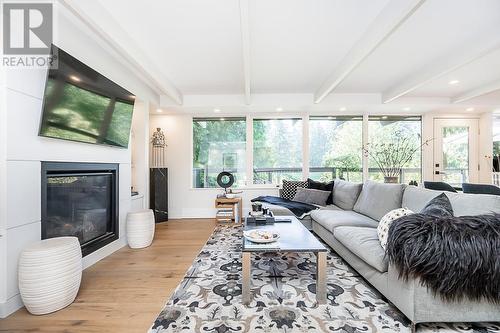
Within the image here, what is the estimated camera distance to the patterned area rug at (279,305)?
1.58 m

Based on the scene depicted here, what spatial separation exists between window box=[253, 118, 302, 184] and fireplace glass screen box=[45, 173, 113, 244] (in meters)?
2.92

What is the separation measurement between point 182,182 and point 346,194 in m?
3.28

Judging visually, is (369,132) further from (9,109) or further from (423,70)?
(9,109)

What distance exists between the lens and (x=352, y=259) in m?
2.33

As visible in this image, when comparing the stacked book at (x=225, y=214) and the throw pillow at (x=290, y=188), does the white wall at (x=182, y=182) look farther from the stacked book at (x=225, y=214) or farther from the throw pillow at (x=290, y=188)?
the stacked book at (x=225, y=214)

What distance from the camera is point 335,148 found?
501 centimetres

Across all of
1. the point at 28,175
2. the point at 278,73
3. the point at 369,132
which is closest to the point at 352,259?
the point at 278,73

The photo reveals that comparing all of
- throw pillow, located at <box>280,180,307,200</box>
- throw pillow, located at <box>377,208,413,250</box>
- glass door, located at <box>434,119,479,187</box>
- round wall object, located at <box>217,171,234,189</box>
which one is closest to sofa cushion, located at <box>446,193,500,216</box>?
throw pillow, located at <box>377,208,413,250</box>

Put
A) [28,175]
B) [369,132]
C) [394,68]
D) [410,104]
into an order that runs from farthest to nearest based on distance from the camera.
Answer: [369,132] → [410,104] → [394,68] → [28,175]

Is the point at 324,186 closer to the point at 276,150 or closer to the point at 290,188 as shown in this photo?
the point at 290,188

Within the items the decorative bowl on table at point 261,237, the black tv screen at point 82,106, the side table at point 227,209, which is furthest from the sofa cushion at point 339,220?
the black tv screen at point 82,106

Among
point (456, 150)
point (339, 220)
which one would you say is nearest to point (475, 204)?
point (339, 220)

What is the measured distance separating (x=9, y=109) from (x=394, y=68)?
166 inches

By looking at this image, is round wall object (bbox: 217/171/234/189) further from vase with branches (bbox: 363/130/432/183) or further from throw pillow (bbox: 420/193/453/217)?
throw pillow (bbox: 420/193/453/217)
